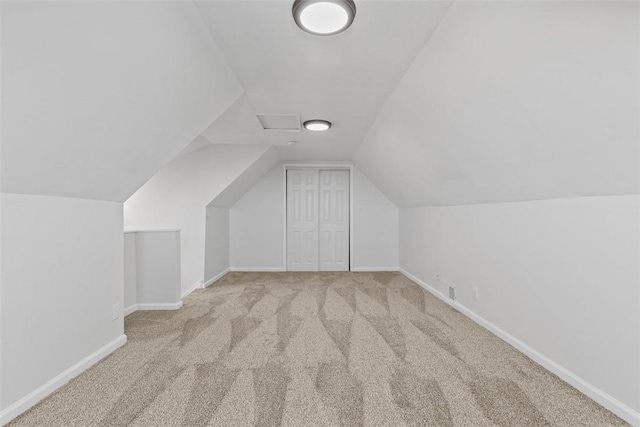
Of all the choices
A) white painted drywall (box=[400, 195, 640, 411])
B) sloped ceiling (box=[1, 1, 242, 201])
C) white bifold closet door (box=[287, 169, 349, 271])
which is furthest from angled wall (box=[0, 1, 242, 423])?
white bifold closet door (box=[287, 169, 349, 271])

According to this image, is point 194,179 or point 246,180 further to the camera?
point 246,180

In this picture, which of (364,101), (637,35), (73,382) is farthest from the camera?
(364,101)

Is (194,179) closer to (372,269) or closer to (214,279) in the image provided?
(214,279)

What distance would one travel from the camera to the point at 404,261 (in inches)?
217

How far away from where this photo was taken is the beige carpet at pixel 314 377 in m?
1.61

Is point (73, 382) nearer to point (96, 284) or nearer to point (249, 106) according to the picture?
point (96, 284)

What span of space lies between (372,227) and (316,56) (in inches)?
163

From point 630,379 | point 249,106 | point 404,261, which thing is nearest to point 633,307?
point 630,379

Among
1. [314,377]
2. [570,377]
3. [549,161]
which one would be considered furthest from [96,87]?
[570,377]

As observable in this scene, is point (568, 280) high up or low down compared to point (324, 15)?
down

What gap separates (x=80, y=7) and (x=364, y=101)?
2.25 meters

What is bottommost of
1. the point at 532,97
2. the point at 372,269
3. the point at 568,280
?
the point at 372,269

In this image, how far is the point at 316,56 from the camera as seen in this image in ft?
7.06

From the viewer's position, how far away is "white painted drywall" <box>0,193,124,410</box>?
162 cm
